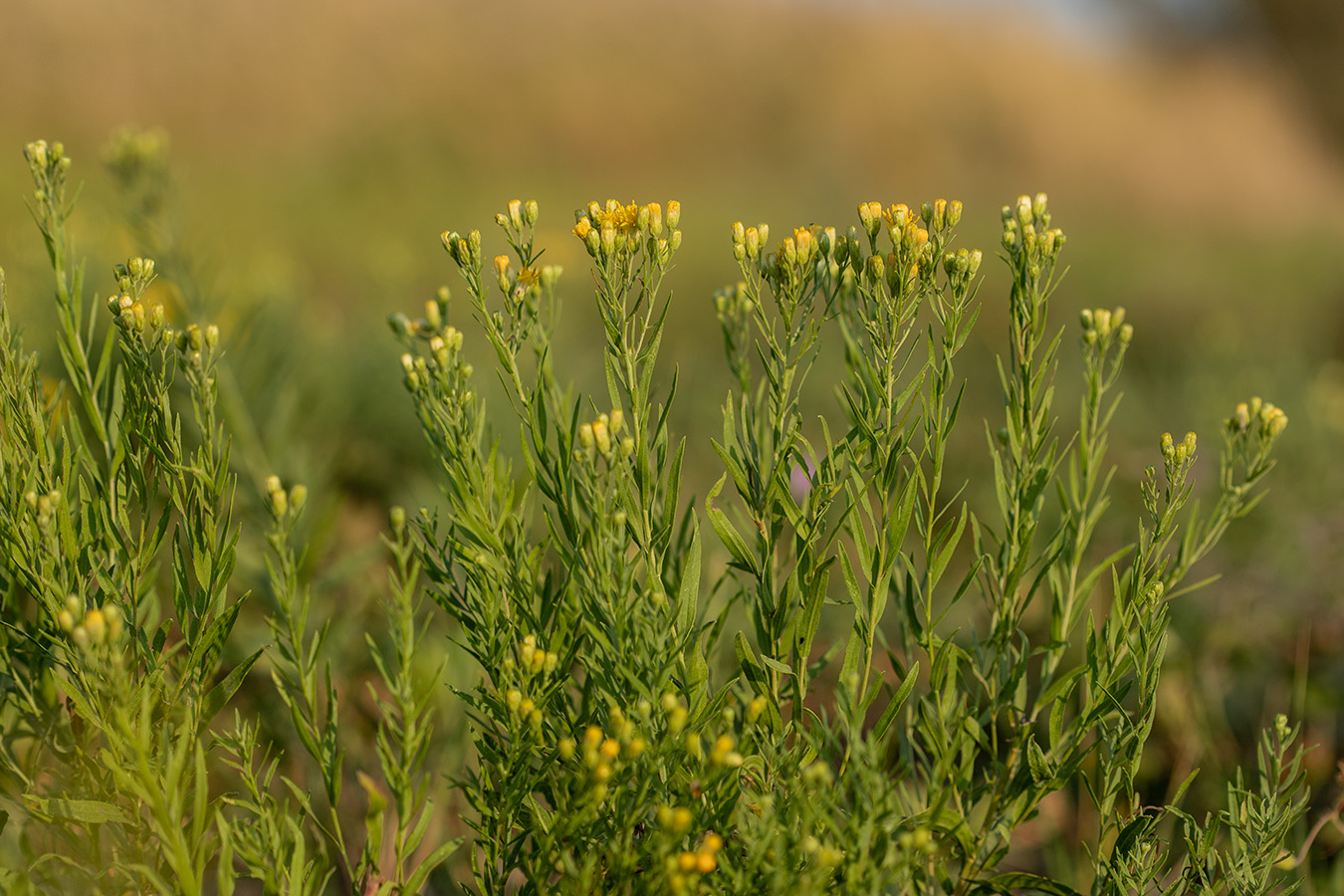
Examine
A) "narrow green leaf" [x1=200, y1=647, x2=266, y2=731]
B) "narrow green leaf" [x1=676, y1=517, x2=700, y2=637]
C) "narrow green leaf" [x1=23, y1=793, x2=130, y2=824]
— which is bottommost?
"narrow green leaf" [x1=23, y1=793, x2=130, y2=824]

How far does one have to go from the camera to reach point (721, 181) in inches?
417

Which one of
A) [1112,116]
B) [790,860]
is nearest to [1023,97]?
[1112,116]

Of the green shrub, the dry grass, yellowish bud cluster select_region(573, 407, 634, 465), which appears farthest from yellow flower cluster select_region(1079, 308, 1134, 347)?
the dry grass

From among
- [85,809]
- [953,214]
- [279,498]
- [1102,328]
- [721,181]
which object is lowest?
→ [85,809]

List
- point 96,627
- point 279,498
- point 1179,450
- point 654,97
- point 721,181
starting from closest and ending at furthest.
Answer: point 96,627 → point 279,498 → point 1179,450 → point 721,181 → point 654,97

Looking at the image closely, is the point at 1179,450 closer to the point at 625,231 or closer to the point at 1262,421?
the point at 1262,421

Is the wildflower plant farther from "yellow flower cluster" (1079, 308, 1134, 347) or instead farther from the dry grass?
the dry grass

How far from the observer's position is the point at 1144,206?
1498 centimetres

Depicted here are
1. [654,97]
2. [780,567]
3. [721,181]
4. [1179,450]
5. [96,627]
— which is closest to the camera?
[96,627]

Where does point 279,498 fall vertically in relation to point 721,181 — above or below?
below

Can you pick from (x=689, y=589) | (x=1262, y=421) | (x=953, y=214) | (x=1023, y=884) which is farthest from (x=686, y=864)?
(x=1262, y=421)

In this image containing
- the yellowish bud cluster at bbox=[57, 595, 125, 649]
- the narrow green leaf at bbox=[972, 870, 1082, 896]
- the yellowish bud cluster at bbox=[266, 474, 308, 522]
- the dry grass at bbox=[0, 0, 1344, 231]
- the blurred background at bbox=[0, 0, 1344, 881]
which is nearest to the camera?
the yellowish bud cluster at bbox=[57, 595, 125, 649]

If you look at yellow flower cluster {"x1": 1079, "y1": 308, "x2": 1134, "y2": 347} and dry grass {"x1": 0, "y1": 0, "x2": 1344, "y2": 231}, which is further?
dry grass {"x1": 0, "y1": 0, "x2": 1344, "y2": 231}

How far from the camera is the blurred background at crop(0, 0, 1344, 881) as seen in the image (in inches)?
93.5
